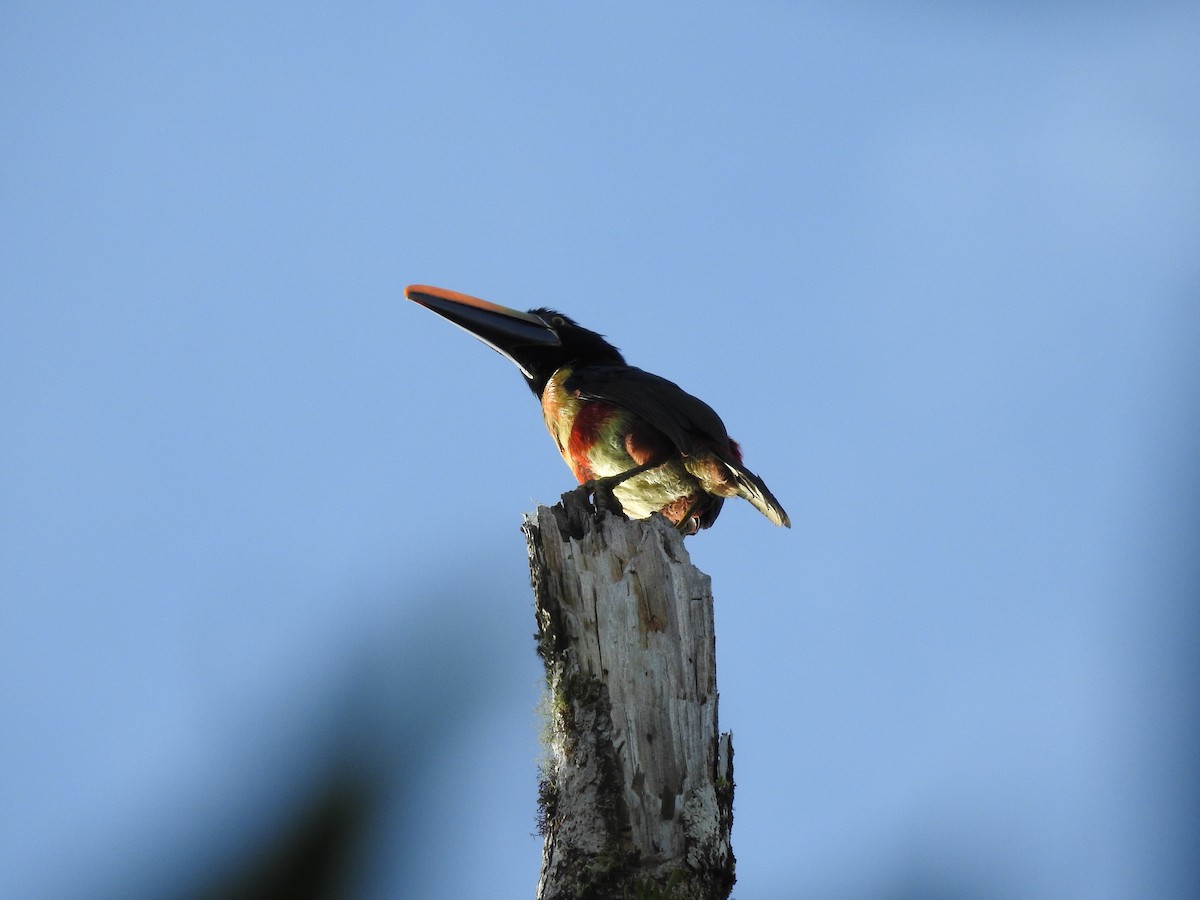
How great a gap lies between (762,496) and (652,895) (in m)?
2.55

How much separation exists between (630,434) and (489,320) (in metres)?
1.67

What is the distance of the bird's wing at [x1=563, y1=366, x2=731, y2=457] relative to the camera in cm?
607

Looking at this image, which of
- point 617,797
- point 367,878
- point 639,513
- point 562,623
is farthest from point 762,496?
point 367,878

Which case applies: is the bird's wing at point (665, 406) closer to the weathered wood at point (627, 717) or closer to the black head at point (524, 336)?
the black head at point (524, 336)

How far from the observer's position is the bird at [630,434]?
6.07 meters

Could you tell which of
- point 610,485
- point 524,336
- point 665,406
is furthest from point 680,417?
point 524,336

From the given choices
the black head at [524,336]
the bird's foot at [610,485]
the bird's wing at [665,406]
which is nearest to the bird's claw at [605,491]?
the bird's foot at [610,485]

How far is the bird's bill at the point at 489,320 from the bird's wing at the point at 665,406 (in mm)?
1030

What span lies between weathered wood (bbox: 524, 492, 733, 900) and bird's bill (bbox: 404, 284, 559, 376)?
3045 mm

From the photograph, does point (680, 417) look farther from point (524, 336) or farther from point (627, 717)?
point (627, 717)

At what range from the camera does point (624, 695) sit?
13.4ft

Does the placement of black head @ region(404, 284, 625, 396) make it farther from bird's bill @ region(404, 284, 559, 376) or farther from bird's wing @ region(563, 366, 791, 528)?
bird's wing @ region(563, 366, 791, 528)

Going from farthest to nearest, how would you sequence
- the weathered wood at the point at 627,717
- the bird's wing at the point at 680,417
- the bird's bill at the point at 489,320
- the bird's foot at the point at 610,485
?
the bird's bill at the point at 489,320 < the bird's foot at the point at 610,485 < the bird's wing at the point at 680,417 < the weathered wood at the point at 627,717

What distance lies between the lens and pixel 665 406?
6.18m
